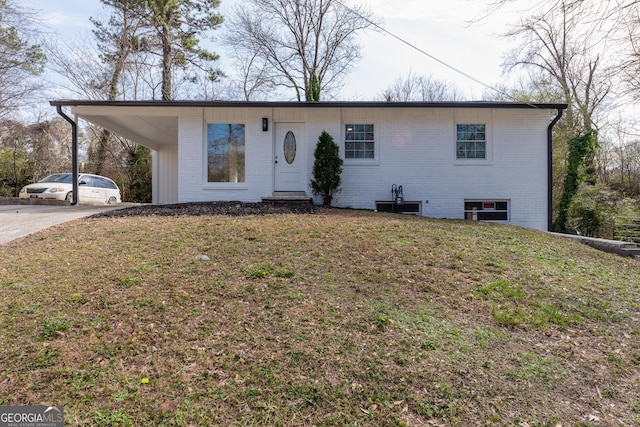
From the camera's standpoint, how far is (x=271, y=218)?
6.71 metres

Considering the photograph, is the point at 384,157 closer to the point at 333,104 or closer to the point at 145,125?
the point at 333,104

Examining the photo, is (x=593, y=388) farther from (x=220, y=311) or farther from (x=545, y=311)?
(x=220, y=311)

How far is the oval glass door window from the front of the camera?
9750 millimetres

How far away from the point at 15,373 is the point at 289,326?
6.57ft

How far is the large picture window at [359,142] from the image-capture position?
9750 mm

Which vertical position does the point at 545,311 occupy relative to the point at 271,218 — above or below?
below

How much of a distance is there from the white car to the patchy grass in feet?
25.0

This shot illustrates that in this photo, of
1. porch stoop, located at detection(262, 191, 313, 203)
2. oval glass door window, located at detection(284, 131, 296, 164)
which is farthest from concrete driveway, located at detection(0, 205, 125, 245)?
oval glass door window, located at detection(284, 131, 296, 164)

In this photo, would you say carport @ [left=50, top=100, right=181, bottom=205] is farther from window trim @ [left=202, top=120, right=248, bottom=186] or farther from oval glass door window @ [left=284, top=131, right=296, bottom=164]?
oval glass door window @ [left=284, top=131, right=296, bottom=164]

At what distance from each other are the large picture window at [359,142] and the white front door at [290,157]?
136cm

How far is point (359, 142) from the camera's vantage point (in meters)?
9.77

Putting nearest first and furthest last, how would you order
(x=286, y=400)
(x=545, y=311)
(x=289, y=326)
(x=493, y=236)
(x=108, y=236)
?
(x=286, y=400) → (x=289, y=326) → (x=545, y=311) → (x=108, y=236) → (x=493, y=236)

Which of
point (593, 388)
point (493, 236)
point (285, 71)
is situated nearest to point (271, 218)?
point (493, 236)

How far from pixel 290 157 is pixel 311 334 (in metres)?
7.41
